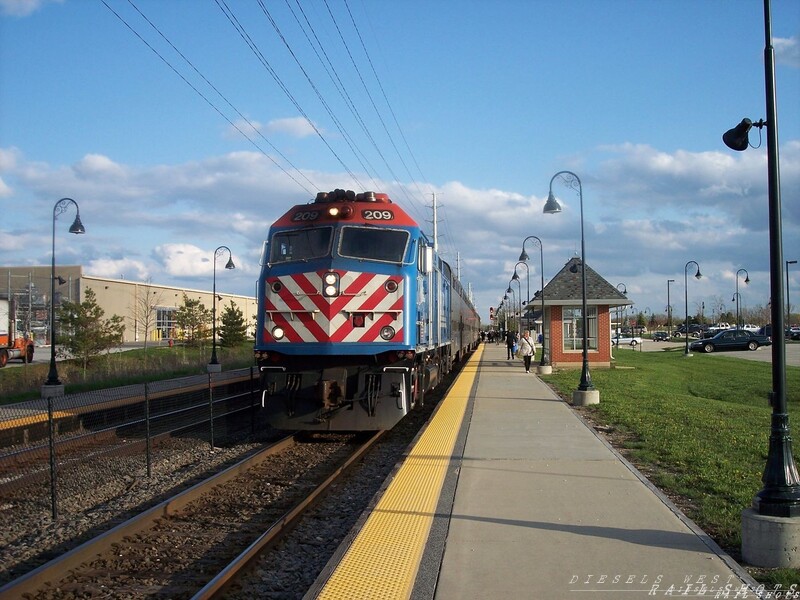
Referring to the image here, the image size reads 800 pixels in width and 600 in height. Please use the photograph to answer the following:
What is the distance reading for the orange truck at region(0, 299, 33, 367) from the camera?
36719 mm

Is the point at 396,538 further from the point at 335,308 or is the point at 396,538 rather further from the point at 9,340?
the point at 9,340

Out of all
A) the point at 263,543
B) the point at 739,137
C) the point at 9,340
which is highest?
the point at 739,137

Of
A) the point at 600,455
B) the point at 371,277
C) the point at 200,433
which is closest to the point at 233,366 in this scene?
the point at 200,433

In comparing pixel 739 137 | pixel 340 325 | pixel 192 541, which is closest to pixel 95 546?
pixel 192 541

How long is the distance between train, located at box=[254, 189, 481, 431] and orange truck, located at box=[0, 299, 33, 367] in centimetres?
2926

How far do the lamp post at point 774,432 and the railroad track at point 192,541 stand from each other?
413 cm

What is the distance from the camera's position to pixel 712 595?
4922 millimetres

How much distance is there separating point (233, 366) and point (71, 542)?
3011 centimetres

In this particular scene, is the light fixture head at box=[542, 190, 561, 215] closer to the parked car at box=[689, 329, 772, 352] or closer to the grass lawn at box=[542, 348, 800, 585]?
the grass lawn at box=[542, 348, 800, 585]

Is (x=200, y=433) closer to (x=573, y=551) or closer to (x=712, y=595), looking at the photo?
(x=573, y=551)

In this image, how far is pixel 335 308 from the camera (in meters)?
11.7

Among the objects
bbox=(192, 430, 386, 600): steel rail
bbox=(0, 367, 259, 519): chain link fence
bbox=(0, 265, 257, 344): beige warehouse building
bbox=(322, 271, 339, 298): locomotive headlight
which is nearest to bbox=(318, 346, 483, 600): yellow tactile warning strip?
bbox=(192, 430, 386, 600): steel rail

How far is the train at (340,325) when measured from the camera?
11.8m

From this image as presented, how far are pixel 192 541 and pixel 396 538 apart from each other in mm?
2113
